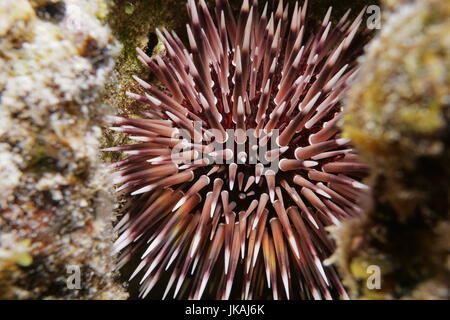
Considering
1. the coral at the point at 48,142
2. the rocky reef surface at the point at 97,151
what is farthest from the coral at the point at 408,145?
the coral at the point at 48,142

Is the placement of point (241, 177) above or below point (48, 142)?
below

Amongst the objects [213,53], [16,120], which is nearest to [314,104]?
[213,53]

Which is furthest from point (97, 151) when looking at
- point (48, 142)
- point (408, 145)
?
point (408, 145)

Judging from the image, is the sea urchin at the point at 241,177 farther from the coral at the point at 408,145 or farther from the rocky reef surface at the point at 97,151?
the coral at the point at 408,145

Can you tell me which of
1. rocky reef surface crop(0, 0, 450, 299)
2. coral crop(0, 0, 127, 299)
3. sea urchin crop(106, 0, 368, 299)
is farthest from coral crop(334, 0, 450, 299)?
coral crop(0, 0, 127, 299)

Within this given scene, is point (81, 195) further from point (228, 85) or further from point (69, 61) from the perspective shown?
point (228, 85)

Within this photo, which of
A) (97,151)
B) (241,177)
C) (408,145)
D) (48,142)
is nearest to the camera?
(408,145)

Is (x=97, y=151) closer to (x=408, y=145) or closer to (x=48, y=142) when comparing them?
(x=48, y=142)
